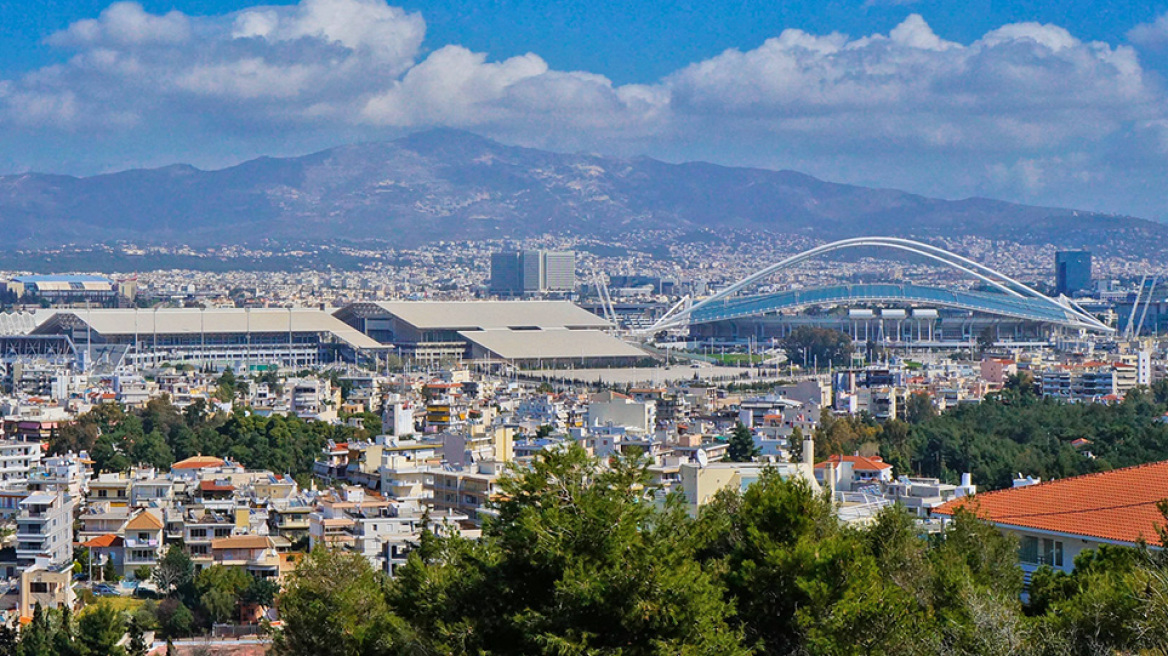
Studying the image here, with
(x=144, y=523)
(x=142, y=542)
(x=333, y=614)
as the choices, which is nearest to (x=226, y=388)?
(x=144, y=523)

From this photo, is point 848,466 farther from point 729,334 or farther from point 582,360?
point 729,334

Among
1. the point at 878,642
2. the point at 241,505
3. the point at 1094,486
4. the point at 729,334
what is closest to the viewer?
the point at 878,642

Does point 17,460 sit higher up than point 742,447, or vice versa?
point 742,447

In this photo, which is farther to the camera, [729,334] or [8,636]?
[729,334]

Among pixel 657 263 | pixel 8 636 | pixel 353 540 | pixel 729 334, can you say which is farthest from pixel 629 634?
pixel 657 263

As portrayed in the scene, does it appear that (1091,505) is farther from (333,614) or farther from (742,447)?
(742,447)

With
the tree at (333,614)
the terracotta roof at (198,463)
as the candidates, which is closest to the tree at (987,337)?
the terracotta roof at (198,463)

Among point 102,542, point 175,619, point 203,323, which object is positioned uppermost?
point 203,323
